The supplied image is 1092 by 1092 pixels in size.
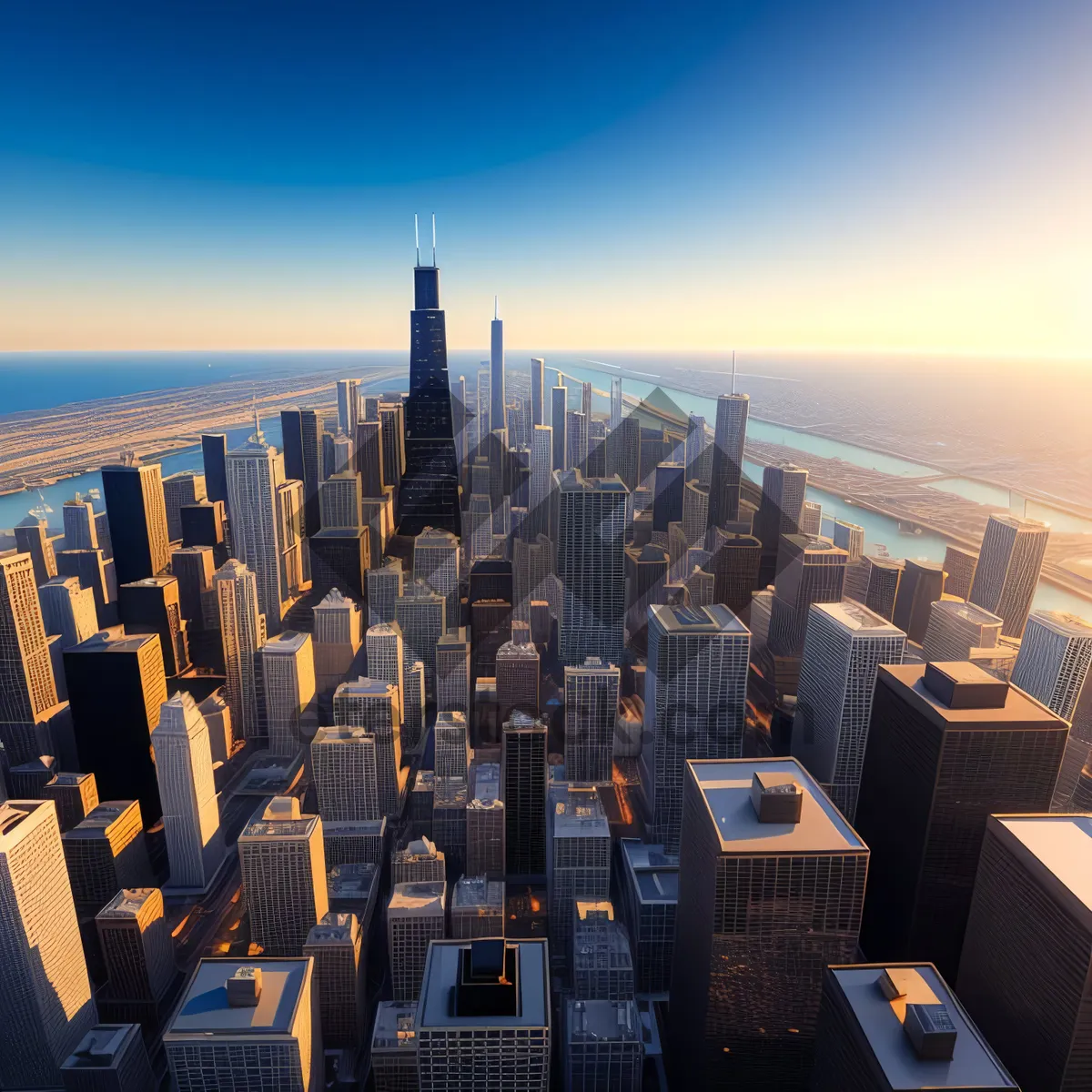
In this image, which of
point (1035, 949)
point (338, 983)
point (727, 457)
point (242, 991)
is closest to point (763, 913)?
point (1035, 949)

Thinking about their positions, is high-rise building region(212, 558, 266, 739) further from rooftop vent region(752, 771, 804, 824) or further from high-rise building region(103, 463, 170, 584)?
rooftop vent region(752, 771, 804, 824)

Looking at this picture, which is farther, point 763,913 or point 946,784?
point 946,784

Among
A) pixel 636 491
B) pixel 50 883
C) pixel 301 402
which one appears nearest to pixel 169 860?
pixel 50 883

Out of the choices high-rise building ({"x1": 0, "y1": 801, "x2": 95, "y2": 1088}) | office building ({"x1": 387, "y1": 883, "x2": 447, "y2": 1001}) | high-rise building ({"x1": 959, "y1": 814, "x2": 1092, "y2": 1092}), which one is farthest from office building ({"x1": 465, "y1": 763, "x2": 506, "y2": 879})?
high-rise building ({"x1": 959, "y1": 814, "x2": 1092, "y2": 1092})

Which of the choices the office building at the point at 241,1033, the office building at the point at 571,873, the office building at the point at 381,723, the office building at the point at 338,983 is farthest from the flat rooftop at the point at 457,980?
the office building at the point at 381,723

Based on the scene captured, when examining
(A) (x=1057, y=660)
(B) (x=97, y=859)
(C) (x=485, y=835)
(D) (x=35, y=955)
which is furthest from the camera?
(A) (x=1057, y=660)

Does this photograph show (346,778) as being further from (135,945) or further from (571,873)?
(571,873)

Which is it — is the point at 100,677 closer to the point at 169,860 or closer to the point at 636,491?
the point at 169,860
